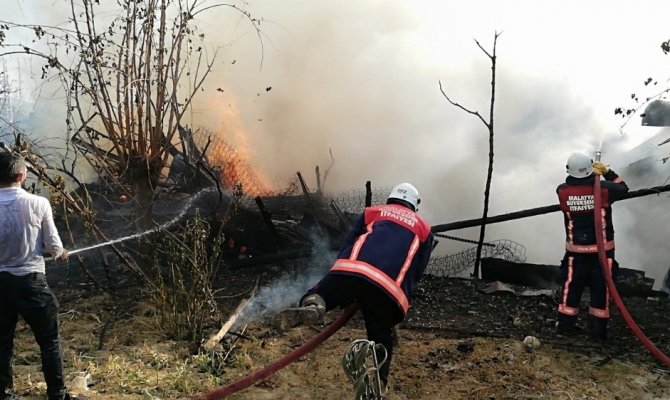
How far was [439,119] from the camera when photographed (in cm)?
1184

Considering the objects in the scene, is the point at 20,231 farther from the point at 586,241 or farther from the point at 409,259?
the point at 586,241

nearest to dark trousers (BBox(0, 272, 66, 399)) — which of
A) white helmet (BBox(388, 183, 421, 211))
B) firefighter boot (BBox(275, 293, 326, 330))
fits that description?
firefighter boot (BBox(275, 293, 326, 330))

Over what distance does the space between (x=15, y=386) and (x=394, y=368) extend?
3.17 metres

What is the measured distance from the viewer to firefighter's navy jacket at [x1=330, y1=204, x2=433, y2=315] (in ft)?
13.4

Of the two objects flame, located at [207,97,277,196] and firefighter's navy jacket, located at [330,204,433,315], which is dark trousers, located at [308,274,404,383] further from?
flame, located at [207,97,277,196]

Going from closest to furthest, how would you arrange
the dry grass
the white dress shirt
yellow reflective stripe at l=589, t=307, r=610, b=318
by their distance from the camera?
the white dress shirt → the dry grass → yellow reflective stripe at l=589, t=307, r=610, b=318

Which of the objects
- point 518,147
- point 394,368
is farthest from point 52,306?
point 518,147

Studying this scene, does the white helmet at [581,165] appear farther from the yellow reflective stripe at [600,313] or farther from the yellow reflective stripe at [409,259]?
the yellow reflective stripe at [409,259]

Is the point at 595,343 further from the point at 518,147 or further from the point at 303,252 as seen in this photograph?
the point at 518,147

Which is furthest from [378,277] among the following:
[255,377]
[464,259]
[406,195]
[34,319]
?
[464,259]

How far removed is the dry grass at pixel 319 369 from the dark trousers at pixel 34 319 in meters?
0.39

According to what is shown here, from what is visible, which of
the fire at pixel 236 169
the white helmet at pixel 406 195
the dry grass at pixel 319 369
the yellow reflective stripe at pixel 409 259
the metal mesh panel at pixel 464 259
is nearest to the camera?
the yellow reflective stripe at pixel 409 259

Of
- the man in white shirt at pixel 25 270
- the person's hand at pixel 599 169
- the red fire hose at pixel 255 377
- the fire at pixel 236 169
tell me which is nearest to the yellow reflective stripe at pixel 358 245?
the red fire hose at pixel 255 377

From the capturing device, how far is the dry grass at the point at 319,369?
4352 millimetres
